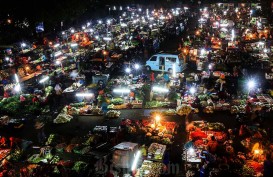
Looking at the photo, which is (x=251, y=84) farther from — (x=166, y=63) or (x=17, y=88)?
(x=17, y=88)

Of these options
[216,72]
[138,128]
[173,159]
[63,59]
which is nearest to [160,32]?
[63,59]

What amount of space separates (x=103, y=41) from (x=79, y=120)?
23.4 meters

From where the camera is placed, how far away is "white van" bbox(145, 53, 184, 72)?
26.0 metres

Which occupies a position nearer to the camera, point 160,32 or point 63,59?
point 63,59

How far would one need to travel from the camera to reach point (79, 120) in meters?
18.8

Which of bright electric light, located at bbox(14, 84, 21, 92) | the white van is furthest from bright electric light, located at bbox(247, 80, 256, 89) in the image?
bright electric light, located at bbox(14, 84, 21, 92)

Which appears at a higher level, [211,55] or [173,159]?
[211,55]

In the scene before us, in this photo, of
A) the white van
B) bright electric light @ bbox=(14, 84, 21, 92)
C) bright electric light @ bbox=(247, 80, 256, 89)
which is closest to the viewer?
bright electric light @ bbox=(247, 80, 256, 89)

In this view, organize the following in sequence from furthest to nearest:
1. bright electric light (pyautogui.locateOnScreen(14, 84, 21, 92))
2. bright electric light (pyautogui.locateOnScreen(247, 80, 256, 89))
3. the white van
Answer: the white van
bright electric light (pyautogui.locateOnScreen(14, 84, 21, 92))
bright electric light (pyautogui.locateOnScreen(247, 80, 256, 89))

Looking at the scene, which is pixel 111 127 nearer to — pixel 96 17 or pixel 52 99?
pixel 52 99

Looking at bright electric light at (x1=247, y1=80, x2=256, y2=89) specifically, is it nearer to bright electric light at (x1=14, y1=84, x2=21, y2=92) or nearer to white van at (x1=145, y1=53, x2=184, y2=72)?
white van at (x1=145, y1=53, x2=184, y2=72)

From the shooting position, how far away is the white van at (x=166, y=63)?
2605cm

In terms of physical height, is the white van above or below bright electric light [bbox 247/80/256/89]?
above

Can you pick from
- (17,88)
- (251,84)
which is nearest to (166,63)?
(251,84)
